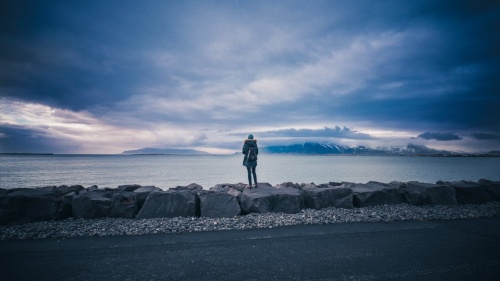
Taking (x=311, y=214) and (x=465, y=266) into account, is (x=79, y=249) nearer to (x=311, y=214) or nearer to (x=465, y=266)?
(x=311, y=214)

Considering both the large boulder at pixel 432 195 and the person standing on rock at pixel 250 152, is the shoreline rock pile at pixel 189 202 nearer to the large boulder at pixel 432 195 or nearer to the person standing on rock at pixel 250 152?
the large boulder at pixel 432 195

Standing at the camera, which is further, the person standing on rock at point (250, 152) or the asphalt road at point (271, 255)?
the person standing on rock at point (250, 152)

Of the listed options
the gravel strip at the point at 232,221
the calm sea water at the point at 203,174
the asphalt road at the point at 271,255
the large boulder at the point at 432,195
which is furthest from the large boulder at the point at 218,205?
the calm sea water at the point at 203,174

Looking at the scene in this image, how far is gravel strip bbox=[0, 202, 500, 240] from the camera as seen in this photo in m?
6.39

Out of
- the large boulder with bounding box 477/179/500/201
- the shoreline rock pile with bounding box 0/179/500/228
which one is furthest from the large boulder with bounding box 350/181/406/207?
the large boulder with bounding box 477/179/500/201

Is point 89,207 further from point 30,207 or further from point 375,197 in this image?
point 375,197

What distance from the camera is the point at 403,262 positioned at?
466 cm

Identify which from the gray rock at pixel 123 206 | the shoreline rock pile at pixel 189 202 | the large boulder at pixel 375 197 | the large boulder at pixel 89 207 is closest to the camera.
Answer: the shoreline rock pile at pixel 189 202

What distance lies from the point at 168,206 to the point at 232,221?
231cm

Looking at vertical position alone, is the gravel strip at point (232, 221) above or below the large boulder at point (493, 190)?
below

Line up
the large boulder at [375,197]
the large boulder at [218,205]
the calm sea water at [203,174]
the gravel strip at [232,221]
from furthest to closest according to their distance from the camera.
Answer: the calm sea water at [203,174] < the large boulder at [375,197] < the large boulder at [218,205] < the gravel strip at [232,221]

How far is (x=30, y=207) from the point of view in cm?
735

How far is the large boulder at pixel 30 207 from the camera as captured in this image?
7.04m

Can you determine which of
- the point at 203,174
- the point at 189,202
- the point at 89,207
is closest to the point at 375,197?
the point at 189,202
